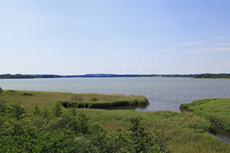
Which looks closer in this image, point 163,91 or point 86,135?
point 86,135

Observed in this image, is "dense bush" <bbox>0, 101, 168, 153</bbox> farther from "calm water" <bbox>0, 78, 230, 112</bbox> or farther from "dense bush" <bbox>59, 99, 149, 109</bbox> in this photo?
"calm water" <bbox>0, 78, 230, 112</bbox>

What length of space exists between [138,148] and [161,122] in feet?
40.2

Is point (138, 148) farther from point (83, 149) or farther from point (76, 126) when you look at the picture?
point (76, 126)

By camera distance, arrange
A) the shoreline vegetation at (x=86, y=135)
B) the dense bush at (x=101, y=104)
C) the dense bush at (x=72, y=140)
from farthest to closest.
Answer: the dense bush at (x=101, y=104)
the shoreline vegetation at (x=86, y=135)
the dense bush at (x=72, y=140)

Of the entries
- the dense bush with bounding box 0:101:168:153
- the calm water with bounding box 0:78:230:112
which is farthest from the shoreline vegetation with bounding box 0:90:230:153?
the calm water with bounding box 0:78:230:112

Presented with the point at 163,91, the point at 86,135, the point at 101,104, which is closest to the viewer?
the point at 86,135

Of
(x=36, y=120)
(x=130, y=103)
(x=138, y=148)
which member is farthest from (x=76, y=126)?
(x=130, y=103)

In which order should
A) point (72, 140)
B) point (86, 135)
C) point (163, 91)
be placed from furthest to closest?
point (163, 91) → point (86, 135) → point (72, 140)

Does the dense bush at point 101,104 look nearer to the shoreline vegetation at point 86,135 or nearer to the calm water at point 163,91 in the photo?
the calm water at point 163,91

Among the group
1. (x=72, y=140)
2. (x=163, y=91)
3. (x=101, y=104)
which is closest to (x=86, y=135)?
(x=72, y=140)

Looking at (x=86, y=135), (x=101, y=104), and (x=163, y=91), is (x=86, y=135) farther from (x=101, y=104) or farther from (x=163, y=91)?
(x=163, y=91)

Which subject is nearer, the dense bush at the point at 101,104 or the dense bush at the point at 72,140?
the dense bush at the point at 72,140

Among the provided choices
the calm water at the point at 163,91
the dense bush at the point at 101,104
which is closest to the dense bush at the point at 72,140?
the dense bush at the point at 101,104

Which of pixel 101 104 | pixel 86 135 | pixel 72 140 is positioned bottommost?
pixel 101 104
